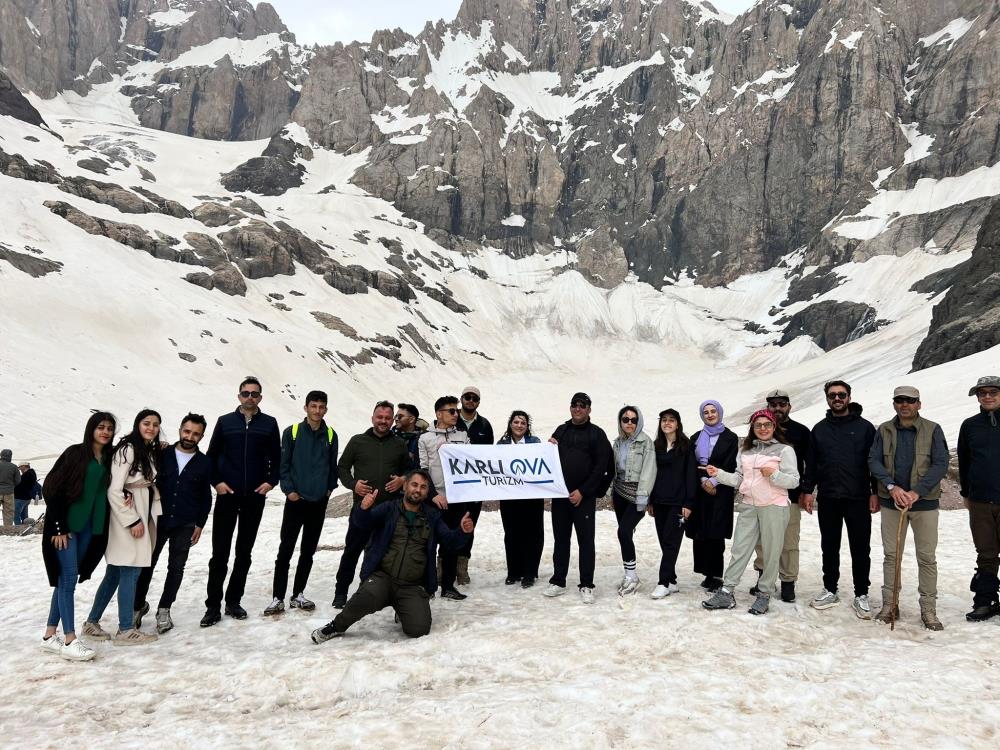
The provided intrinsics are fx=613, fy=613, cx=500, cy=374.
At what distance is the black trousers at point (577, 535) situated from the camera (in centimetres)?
850

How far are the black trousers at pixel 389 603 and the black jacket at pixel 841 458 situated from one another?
5.04 m

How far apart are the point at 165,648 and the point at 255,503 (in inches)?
71.9

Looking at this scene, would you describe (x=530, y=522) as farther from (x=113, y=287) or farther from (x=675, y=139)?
(x=675, y=139)

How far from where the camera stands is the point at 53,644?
253 inches

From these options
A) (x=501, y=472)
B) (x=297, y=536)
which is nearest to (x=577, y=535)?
(x=501, y=472)

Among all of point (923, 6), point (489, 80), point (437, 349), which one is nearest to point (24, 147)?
point (437, 349)

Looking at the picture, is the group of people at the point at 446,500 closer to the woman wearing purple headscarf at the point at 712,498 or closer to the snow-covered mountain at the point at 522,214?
the woman wearing purple headscarf at the point at 712,498

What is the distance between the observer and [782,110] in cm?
13088

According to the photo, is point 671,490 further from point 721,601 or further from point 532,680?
point 532,680

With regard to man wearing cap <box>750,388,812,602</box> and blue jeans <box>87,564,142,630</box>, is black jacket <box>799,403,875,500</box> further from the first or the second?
blue jeans <box>87,564,142,630</box>

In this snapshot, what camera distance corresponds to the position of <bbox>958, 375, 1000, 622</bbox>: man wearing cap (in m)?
7.10

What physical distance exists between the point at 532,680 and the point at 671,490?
350cm

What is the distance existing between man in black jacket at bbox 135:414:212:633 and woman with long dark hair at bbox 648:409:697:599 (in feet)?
19.0

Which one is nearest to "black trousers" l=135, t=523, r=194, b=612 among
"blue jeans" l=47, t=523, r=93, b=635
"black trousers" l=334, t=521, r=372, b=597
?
"blue jeans" l=47, t=523, r=93, b=635
